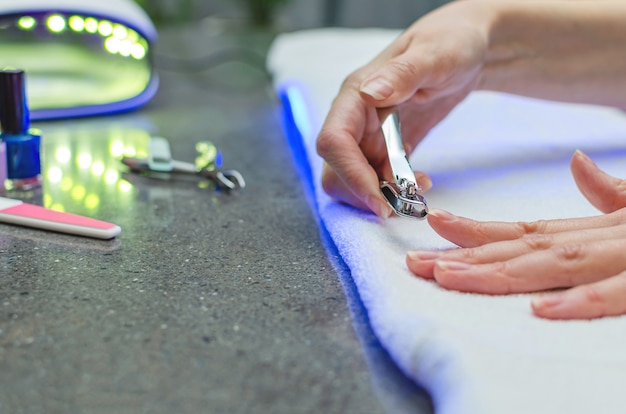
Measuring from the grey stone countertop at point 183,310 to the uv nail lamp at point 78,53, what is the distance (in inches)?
10.6

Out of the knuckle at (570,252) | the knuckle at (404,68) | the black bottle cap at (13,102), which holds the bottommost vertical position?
the black bottle cap at (13,102)

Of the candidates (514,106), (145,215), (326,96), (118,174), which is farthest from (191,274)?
(514,106)

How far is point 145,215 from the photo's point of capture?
0.62 meters

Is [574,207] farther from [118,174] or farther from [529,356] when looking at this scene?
[118,174]

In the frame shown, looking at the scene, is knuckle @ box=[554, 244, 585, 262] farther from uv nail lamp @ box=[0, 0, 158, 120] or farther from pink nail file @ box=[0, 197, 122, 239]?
uv nail lamp @ box=[0, 0, 158, 120]

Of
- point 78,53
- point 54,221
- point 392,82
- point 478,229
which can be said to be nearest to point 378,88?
point 392,82

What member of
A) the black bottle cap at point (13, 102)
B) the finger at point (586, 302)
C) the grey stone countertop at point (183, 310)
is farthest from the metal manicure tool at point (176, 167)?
the finger at point (586, 302)

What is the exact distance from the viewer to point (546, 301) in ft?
1.30

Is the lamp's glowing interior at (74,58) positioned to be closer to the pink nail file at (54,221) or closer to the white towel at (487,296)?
the white towel at (487,296)

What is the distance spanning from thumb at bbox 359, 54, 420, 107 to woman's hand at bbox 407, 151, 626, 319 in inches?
5.6

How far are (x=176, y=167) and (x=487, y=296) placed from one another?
0.41m

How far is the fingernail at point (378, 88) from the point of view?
1.90 ft

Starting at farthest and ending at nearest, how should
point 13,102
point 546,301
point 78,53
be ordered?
1. point 78,53
2. point 13,102
3. point 546,301

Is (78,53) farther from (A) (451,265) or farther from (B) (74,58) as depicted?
(A) (451,265)
